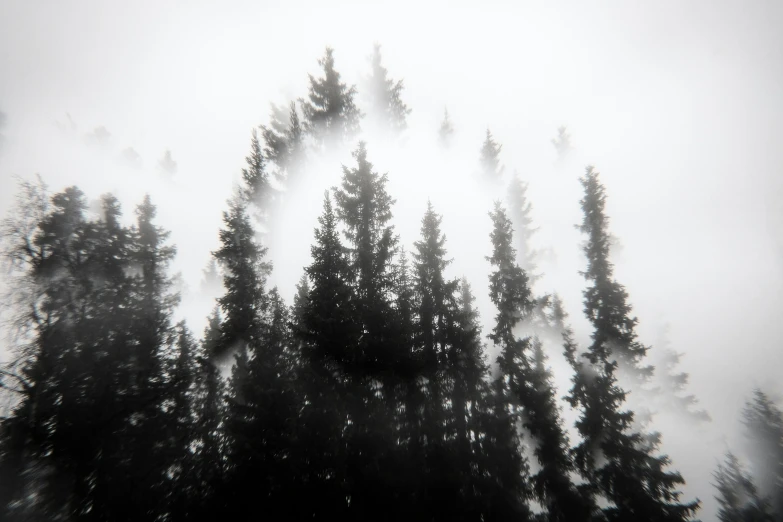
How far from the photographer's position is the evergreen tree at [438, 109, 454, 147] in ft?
131

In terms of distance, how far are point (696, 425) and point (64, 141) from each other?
102 metres

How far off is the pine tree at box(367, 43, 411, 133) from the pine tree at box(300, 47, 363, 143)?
19.3 ft

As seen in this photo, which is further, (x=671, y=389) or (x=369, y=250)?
(x=671, y=389)

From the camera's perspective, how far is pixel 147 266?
18359 mm

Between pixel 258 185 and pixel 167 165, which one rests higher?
pixel 167 165

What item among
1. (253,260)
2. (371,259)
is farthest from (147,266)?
(371,259)

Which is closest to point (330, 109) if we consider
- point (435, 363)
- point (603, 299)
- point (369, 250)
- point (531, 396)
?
point (369, 250)

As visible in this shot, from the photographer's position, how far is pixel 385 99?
28.5 m

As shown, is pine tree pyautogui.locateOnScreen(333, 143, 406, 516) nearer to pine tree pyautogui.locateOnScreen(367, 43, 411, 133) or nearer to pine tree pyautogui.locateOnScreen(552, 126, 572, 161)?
pine tree pyautogui.locateOnScreen(367, 43, 411, 133)

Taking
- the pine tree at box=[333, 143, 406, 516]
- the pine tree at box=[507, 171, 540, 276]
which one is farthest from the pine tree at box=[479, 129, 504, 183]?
the pine tree at box=[333, 143, 406, 516]

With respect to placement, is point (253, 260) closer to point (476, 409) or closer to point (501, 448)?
point (476, 409)

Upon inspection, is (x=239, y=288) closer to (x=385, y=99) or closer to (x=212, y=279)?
(x=385, y=99)

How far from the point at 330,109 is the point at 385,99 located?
8.28 m

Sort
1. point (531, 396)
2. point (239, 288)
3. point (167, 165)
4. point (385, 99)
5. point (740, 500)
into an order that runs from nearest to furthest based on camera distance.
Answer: point (239, 288) < point (531, 396) < point (740, 500) < point (385, 99) < point (167, 165)
